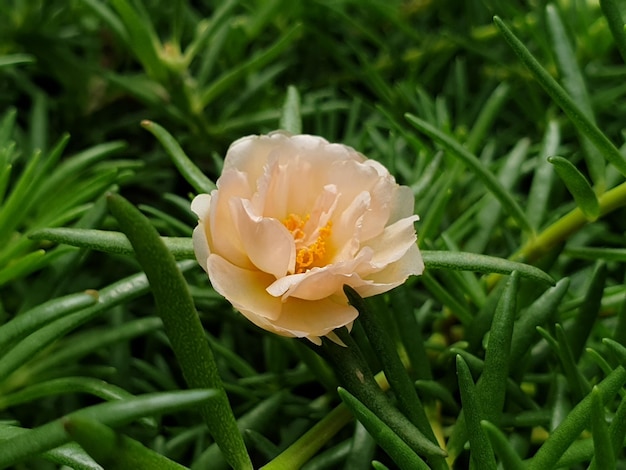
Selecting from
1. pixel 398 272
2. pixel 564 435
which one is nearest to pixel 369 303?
pixel 398 272

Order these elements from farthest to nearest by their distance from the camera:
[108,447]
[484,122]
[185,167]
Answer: [484,122] < [185,167] < [108,447]

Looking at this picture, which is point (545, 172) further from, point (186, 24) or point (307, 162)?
point (186, 24)

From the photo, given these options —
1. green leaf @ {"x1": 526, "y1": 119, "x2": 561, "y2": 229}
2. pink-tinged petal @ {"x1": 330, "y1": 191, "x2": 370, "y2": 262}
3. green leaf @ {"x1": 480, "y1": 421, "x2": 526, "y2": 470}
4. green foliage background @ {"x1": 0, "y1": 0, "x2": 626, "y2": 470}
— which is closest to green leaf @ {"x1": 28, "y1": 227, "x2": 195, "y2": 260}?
green foliage background @ {"x1": 0, "y1": 0, "x2": 626, "y2": 470}

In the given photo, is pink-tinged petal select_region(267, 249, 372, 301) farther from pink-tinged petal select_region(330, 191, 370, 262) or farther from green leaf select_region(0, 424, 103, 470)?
green leaf select_region(0, 424, 103, 470)

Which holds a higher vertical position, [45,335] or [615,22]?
[615,22]

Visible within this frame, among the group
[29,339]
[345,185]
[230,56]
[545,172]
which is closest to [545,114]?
[545,172]

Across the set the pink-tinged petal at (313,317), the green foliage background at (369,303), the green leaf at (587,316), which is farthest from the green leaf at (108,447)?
the green leaf at (587,316)

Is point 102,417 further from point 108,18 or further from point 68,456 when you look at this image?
point 108,18

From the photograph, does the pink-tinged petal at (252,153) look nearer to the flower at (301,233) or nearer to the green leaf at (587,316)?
the flower at (301,233)
